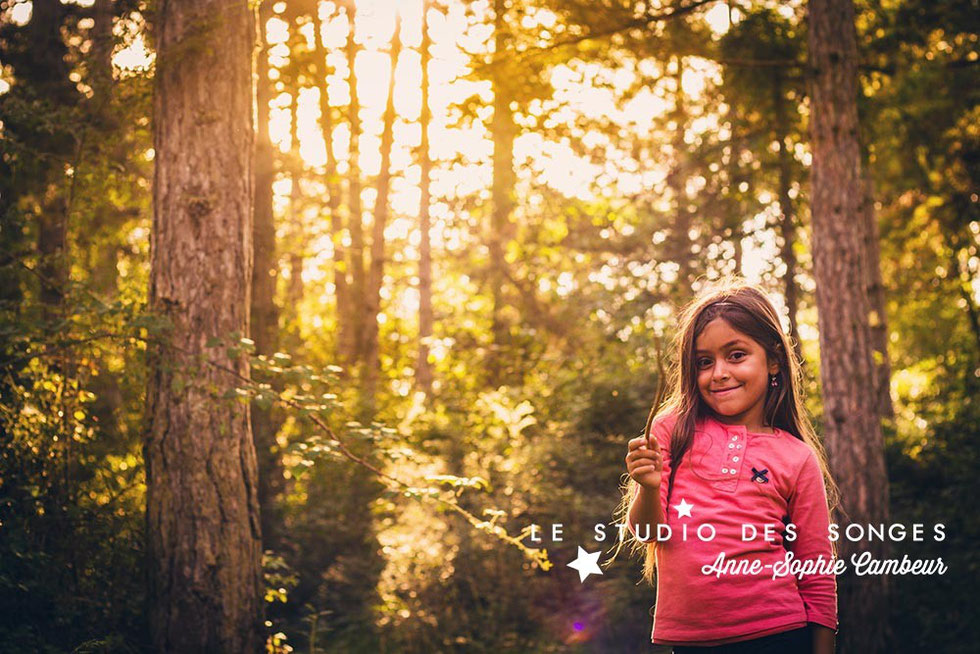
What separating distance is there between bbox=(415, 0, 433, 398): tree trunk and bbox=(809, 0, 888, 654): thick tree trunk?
979 centimetres

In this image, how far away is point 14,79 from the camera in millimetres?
10500

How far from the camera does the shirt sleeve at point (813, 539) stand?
9.96ft

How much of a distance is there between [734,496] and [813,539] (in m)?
0.30

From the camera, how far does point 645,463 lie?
2.92 metres

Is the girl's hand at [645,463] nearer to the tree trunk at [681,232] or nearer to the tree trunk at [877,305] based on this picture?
the tree trunk at [681,232]

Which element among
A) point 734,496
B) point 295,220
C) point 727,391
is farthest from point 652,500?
point 295,220

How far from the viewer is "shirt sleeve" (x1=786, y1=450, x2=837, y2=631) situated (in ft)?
9.96

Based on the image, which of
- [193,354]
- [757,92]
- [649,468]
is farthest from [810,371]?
Answer: [649,468]

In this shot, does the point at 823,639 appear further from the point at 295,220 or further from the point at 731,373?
the point at 295,220

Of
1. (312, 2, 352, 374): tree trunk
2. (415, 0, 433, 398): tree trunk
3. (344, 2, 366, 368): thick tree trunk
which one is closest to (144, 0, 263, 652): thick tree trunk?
(312, 2, 352, 374): tree trunk

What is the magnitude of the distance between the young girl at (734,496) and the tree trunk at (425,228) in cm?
1404

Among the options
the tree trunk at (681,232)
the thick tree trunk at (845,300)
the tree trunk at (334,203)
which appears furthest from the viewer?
the tree trunk at (334,203)

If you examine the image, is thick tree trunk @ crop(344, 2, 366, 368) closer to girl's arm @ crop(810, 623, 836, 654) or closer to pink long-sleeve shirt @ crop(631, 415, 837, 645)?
pink long-sleeve shirt @ crop(631, 415, 837, 645)

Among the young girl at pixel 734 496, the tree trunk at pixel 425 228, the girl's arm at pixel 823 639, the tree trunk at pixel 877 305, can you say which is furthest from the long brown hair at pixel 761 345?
the tree trunk at pixel 425 228
